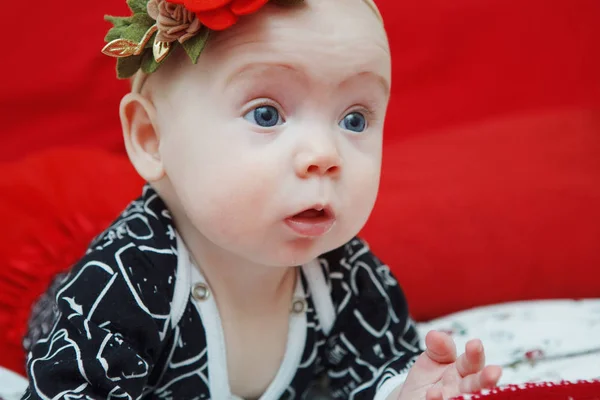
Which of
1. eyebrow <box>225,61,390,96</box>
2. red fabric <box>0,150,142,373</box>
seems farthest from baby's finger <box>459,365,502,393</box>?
red fabric <box>0,150,142,373</box>

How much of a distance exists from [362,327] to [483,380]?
0.85 feet

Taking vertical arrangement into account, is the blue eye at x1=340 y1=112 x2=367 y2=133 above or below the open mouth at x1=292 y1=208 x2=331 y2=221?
above

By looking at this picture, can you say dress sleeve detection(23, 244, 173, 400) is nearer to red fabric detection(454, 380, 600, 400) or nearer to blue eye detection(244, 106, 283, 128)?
blue eye detection(244, 106, 283, 128)

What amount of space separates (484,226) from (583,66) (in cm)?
54

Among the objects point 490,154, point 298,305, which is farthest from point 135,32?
point 490,154

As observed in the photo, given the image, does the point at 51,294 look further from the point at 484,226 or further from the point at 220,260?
the point at 484,226

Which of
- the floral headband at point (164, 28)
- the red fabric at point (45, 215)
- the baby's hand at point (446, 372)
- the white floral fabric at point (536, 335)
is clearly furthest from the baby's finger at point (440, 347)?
the red fabric at point (45, 215)

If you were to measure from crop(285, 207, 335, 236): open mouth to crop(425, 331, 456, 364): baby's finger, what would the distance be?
14 centimetres

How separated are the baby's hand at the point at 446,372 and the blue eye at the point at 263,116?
0.24 metres

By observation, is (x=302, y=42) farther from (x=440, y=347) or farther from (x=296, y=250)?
(x=440, y=347)

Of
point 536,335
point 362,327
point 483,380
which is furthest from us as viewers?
point 536,335

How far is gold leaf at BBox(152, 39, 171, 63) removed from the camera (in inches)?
25.8

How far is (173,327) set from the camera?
2.50 feet

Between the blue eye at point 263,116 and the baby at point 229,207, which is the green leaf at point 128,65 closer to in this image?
the baby at point 229,207
